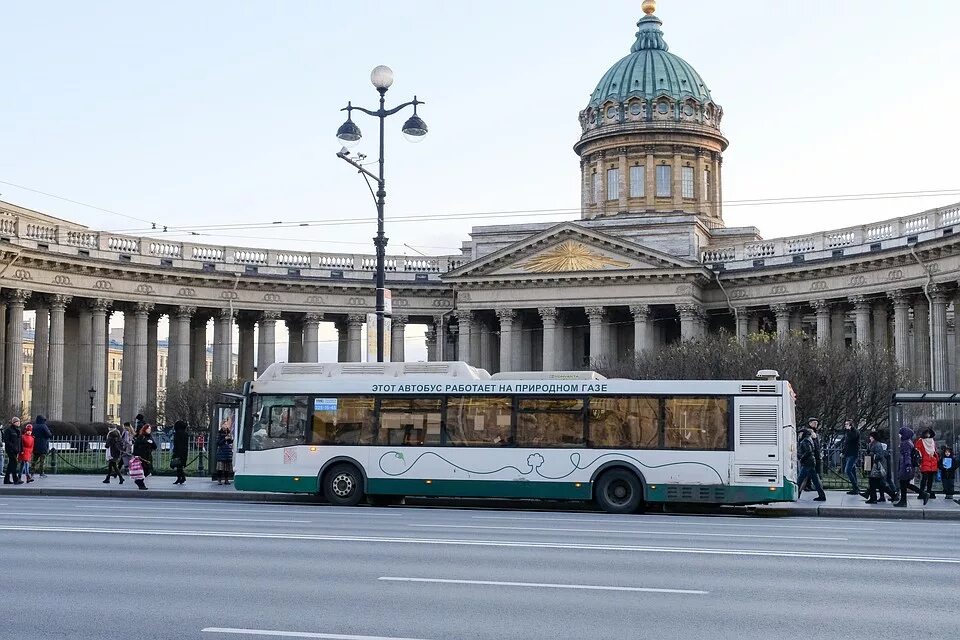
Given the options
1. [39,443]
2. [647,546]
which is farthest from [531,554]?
[39,443]

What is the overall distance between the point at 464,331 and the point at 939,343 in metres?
28.7

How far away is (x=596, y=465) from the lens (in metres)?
28.1

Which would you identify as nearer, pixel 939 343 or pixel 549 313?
pixel 939 343

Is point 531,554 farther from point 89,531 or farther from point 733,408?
point 733,408

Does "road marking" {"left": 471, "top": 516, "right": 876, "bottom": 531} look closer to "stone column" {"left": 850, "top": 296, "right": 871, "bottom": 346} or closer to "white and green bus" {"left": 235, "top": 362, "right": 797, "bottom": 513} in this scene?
"white and green bus" {"left": 235, "top": 362, "right": 797, "bottom": 513}

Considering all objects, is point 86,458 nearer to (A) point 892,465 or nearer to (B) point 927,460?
(A) point 892,465

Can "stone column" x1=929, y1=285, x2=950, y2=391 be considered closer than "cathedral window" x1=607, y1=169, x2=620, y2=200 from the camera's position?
Yes

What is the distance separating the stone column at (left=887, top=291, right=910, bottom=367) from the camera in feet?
203

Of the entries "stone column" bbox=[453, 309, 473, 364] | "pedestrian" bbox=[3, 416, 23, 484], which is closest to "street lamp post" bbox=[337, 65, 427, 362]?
"pedestrian" bbox=[3, 416, 23, 484]

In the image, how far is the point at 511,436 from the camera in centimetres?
2861

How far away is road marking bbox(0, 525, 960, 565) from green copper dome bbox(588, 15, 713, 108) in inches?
3144

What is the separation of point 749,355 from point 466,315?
85.1 feet

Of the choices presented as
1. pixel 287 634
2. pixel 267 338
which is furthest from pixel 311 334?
pixel 287 634

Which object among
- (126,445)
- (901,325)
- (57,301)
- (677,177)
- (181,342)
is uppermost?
(677,177)
